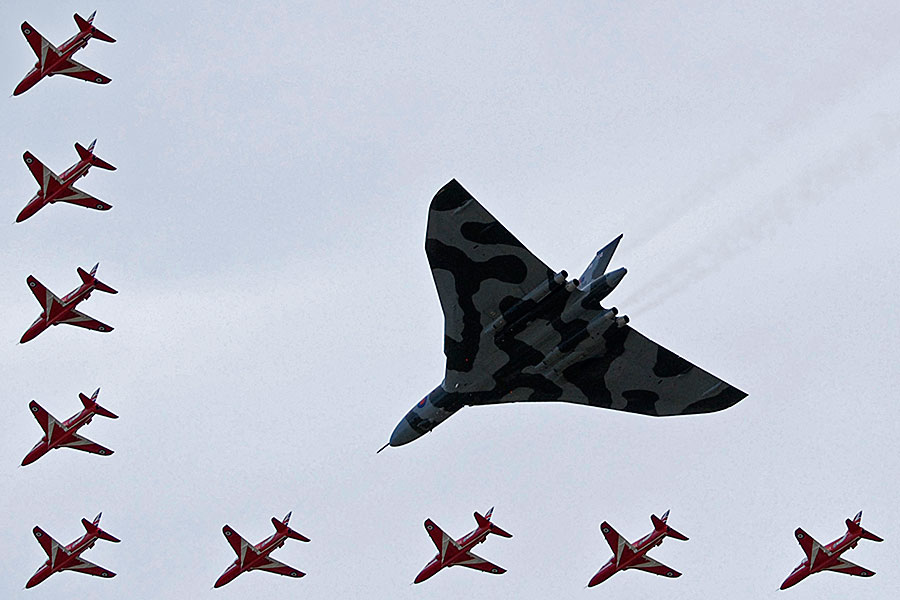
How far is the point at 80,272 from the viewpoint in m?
56.6

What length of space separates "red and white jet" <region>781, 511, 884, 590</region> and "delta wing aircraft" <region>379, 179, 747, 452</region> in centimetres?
805

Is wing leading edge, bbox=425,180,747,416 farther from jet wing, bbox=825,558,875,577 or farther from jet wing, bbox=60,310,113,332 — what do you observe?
jet wing, bbox=60,310,113,332

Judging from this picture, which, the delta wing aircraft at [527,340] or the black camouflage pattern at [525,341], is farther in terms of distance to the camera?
the black camouflage pattern at [525,341]

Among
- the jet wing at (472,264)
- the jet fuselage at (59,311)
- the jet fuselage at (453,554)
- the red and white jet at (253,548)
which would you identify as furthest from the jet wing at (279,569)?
the jet wing at (472,264)

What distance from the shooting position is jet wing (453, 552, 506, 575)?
5566 centimetres

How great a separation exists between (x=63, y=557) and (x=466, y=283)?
2471 centimetres

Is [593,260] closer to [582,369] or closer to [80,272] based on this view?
[582,369]

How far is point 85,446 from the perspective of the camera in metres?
60.1

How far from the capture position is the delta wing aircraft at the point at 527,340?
43.8 metres

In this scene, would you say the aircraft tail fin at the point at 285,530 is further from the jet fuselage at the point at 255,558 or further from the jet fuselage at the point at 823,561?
the jet fuselage at the point at 823,561

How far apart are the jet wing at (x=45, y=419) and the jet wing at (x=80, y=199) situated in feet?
29.5

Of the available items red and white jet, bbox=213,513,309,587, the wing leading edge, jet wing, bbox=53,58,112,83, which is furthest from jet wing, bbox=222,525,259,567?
jet wing, bbox=53,58,112,83

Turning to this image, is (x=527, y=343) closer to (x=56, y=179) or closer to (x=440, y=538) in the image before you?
(x=440, y=538)

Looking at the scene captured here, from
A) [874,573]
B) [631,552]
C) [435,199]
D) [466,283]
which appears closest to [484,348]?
[466,283]
